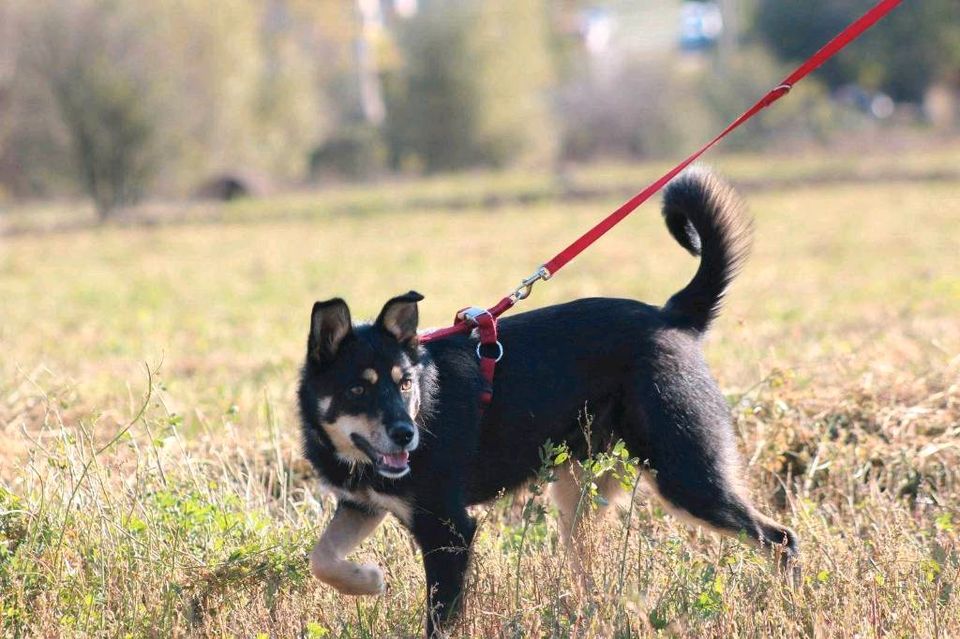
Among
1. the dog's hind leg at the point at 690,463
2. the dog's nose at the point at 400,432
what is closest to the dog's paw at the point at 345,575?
the dog's nose at the point at 400,432

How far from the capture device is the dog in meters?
4.39

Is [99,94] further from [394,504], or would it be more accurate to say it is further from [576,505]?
[394,504]

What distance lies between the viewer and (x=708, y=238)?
504 centimetres

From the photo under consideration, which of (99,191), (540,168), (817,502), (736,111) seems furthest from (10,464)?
(736,111)

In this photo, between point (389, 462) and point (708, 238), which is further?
point (708, 238)

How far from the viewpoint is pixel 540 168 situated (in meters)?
51.2

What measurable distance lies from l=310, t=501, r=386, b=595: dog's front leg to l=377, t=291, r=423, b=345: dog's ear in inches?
26.7

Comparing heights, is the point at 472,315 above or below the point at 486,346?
above

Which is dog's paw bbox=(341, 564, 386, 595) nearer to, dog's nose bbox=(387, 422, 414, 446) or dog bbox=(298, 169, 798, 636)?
dog bbox=(298, 169, 798, 636)

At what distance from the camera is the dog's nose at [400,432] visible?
4234 millimetres

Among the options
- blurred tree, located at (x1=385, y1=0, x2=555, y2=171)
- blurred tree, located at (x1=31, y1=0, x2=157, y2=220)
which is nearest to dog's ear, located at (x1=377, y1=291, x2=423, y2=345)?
blurred tree, located at (x1=31, y1=0, x2=157, y2=220)

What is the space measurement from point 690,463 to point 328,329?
1511 mm

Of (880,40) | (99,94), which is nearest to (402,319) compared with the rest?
(99,94)

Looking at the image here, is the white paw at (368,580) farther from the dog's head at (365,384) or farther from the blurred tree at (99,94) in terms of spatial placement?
the blurred tree at (99,94)
